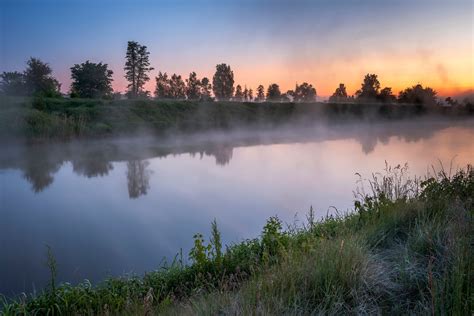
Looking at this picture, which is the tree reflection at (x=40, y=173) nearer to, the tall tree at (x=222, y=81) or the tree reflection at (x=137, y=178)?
the tree reflection at (x=137, y=178)

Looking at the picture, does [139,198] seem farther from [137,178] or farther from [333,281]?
[333,281]

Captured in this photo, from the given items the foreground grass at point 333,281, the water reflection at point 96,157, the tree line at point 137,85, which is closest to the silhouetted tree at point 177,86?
the tree line at point 137,85

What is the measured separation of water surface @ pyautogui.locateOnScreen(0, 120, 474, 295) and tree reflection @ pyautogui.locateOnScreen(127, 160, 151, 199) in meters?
0.04

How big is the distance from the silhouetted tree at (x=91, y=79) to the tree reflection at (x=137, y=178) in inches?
1127

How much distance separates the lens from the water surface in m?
6.09

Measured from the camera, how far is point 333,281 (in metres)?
3.18

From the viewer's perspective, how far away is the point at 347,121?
49.0 meters

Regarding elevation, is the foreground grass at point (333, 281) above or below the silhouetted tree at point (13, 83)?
below

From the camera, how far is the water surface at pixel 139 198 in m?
6.09

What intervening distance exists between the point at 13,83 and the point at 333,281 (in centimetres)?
4978

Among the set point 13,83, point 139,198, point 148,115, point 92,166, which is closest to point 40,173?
point 92,166

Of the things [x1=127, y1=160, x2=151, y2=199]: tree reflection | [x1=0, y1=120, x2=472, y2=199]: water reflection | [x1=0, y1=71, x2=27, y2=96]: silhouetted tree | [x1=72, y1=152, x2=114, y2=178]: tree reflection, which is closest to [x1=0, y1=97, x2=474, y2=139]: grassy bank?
[x1=0, y1=120, x2=472, y2=199]: water reflection

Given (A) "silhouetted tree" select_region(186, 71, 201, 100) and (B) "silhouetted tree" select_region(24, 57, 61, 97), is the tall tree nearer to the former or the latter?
(A) "silhouetted tree" select_region(186, 71, 201, 100)

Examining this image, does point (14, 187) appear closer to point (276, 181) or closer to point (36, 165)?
point (36, 165)
